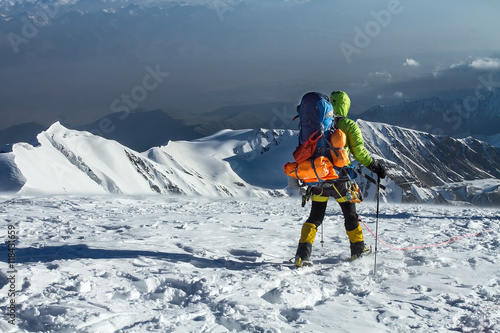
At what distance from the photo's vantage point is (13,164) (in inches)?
1133

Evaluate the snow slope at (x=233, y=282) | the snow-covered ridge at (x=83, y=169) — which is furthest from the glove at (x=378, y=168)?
the snow-covered ridge at (x=83, y=169)

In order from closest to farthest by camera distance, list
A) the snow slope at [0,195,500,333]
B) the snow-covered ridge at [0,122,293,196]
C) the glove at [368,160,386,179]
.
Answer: the snow slope at [0,195,500,333]
the glove at [368,160,386,179]
the snow-covered ridge at [0,122,293,196]

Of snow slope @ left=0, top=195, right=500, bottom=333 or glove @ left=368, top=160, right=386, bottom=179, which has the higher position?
glove @ left=368, top=160, right=386, bottom=179

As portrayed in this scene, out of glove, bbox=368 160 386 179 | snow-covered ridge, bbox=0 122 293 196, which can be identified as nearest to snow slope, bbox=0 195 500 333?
glove, bbox=368 160 386 179

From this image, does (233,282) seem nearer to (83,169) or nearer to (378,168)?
(378,168)

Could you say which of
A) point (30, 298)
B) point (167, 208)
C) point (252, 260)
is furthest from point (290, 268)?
point (167, 208)

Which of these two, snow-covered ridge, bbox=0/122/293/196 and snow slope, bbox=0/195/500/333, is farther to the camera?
snow-covered ridge, bbox=0/122/293/196

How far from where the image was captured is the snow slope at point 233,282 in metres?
4.76

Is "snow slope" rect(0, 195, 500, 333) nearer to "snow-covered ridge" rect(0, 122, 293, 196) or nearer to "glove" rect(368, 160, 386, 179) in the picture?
"glove" rect(368, 160, 386, 179)

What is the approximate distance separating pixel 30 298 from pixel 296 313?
3.07 m

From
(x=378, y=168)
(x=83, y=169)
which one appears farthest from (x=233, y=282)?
(x=83, y=169)

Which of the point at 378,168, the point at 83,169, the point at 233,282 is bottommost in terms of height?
the point at 83,169

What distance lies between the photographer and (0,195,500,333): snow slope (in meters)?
4.76

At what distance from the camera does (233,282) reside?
6047 mm
